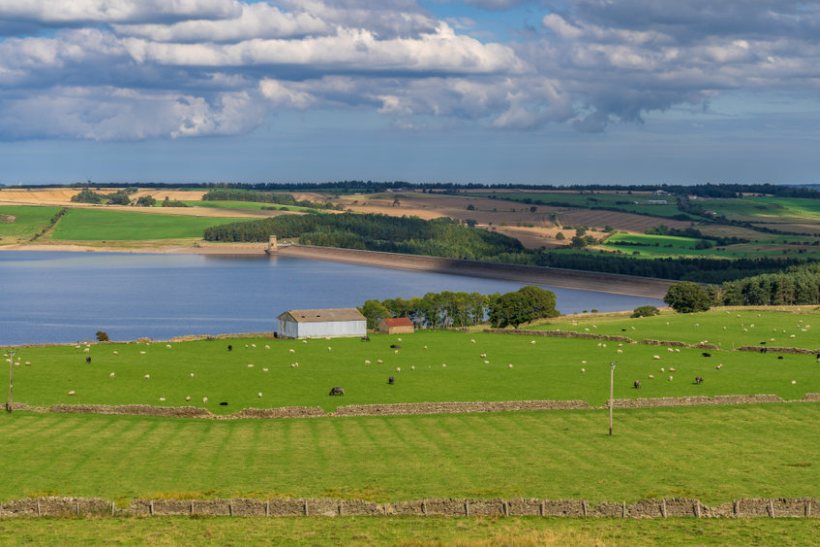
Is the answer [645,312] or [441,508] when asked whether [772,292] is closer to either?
[645,312]

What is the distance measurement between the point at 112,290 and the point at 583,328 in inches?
3541

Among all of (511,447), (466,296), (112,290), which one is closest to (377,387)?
(511,447)

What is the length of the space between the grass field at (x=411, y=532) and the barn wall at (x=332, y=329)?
5375 centimetres

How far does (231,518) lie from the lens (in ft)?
110

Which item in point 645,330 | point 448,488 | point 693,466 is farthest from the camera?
point 645,330

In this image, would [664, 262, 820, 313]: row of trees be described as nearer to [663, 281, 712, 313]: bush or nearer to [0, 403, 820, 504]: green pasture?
[663, 281, 712, 313]: bush

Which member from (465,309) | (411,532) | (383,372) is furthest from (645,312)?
(411,532)

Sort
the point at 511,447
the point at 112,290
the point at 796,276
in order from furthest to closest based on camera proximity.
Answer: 1. the point at 112,290
2. the point at 796,276
3. the point at 511,447

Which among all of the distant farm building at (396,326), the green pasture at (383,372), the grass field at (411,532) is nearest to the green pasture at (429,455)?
the grass field at (411,532)

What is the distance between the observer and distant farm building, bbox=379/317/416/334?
92.7 metres

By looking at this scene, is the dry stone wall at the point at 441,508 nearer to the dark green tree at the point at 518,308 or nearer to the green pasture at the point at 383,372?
the green pasture at the point at 383,372

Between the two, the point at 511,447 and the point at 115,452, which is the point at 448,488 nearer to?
the point at 511,447

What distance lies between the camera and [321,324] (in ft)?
288

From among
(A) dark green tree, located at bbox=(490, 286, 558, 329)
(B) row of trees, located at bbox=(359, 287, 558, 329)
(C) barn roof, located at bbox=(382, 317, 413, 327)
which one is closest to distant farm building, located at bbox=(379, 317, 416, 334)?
(C) barn roof, located at bbox=(382, 317, 413, 327)
